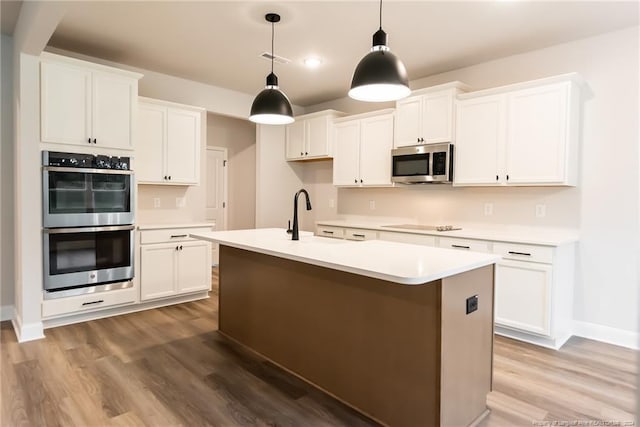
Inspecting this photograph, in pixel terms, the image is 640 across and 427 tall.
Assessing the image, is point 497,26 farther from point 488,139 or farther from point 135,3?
point 135,3

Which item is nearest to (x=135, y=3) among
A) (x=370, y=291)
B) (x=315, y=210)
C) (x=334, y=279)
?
(x=334, y=279)

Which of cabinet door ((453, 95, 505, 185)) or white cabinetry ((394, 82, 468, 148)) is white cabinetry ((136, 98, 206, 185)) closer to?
white cabinetry ((394, 82, 468, 148))

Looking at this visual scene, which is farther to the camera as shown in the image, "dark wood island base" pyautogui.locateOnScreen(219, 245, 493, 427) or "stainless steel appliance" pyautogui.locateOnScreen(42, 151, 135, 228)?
Result: "stainless steel appliance" pyautogui.locateOnScreen(42, 151, 135, 228)

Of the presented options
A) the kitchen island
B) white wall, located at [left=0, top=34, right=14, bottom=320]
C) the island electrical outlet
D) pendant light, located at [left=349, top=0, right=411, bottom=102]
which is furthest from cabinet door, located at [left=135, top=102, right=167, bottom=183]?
the island electrical outlet

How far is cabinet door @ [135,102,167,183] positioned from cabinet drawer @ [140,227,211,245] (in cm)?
58

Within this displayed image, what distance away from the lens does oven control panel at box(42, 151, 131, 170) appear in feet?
10.4

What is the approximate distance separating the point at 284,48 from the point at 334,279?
2.45 meters

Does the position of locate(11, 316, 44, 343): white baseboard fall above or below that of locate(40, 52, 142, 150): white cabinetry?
below

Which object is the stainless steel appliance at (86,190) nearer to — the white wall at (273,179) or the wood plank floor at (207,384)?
the wood plank floor at (207,384)

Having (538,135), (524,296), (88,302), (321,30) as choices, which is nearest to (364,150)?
(321,30)

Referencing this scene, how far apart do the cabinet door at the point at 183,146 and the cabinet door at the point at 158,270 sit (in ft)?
2.61

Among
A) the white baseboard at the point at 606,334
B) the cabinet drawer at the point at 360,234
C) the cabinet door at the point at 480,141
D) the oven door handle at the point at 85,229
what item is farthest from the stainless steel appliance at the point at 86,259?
the white baseboard at the point at 606,334

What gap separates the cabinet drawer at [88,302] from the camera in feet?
10.7

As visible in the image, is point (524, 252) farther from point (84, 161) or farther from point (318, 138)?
point (84, 161)
